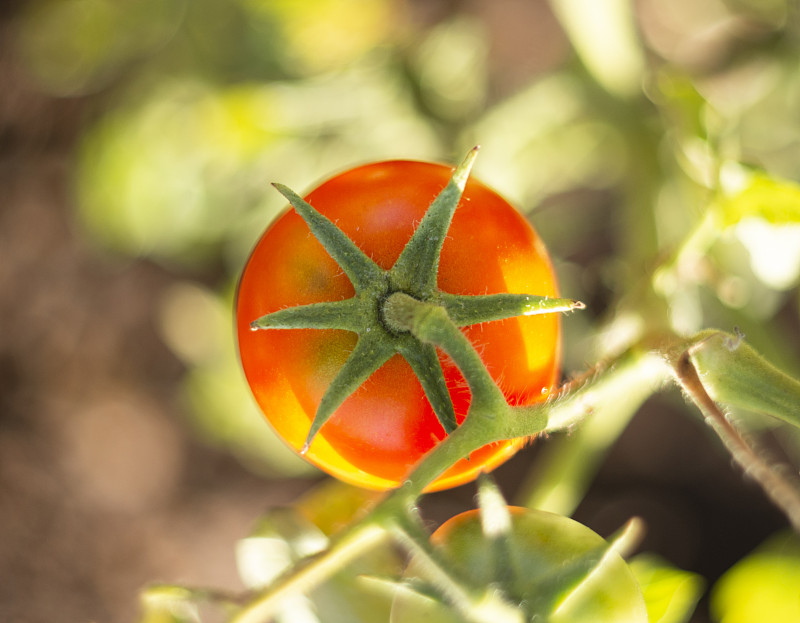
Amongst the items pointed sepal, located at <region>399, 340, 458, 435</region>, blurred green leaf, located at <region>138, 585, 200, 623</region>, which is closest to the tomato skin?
pointed sepal, located at <region>399, 340, 458, 435</region>

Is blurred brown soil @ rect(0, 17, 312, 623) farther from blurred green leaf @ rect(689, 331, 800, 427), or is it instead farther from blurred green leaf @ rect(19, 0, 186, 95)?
blurred green leaf @ rect(689, 331, 800, 427)

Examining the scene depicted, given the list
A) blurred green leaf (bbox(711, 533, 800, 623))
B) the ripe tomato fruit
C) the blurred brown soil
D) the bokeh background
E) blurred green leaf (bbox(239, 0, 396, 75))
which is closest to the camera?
the ripe tomato fruit

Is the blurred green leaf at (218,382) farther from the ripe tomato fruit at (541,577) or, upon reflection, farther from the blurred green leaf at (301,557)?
the ripe tomato fruit at (541,577)

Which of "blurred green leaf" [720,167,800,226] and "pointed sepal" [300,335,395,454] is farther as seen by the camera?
"blurred green leaf" [720,167,800,226]

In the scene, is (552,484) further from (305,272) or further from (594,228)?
(594,228)

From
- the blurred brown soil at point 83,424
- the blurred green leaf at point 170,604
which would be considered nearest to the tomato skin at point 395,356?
the blurred green leaf at point 170,604

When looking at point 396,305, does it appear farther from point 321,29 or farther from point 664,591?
point 321,29

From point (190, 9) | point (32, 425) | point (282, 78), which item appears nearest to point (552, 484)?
point (282, 78)
